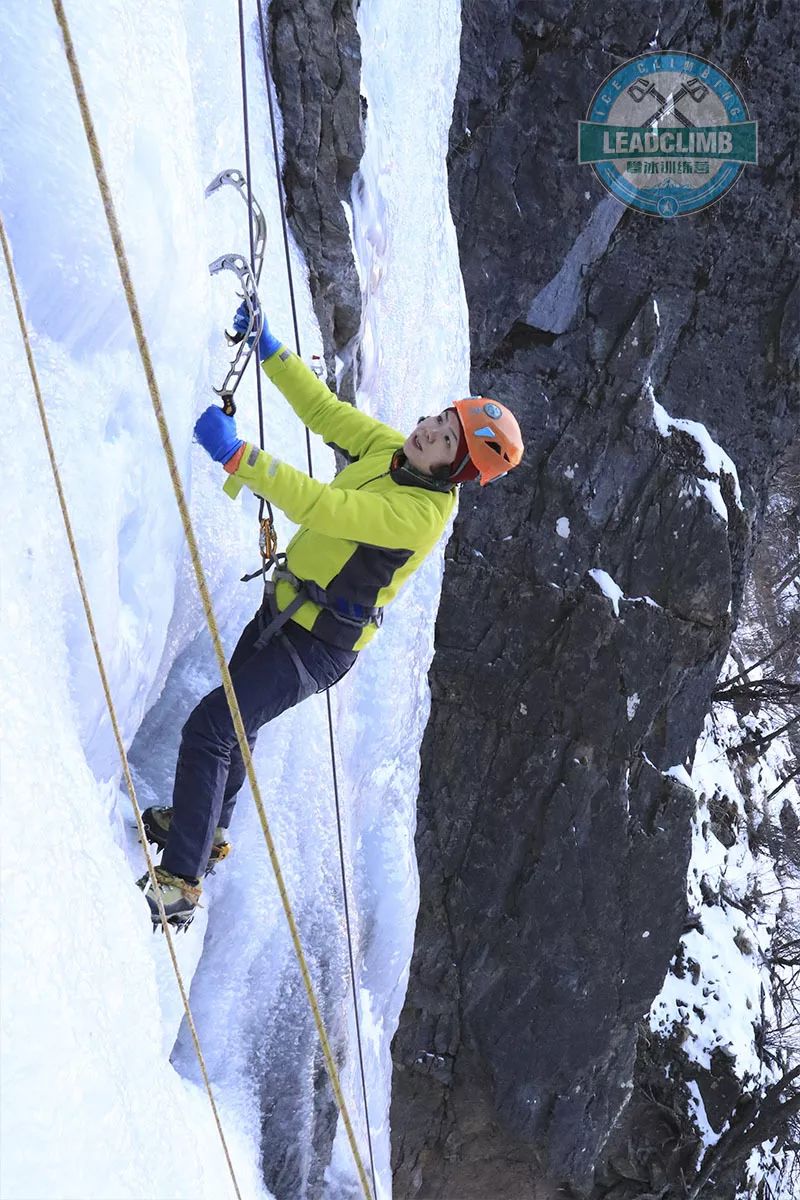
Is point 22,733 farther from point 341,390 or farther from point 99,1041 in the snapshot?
point 341,390

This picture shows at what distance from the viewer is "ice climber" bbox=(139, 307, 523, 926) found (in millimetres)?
2379

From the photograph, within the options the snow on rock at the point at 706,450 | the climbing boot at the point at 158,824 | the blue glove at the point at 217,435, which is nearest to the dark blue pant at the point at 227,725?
the climbing boot at the point at 158,824

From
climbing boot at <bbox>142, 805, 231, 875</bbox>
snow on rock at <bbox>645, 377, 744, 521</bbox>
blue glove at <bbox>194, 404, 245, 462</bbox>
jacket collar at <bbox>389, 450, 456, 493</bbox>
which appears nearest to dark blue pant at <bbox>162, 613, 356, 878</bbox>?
climbing boot at <bbox>142, 805, 231, 875</bbox>

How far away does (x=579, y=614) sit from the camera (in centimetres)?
795

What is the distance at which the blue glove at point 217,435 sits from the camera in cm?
217

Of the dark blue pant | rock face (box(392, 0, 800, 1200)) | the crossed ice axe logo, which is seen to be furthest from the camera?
rock face (box(392, 0, 800, 1200))

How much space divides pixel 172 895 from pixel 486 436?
1.45 metres

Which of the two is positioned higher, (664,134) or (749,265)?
(664,134)

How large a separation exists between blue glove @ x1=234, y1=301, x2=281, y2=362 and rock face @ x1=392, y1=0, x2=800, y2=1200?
17.4 feet

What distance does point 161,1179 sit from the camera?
1966mm

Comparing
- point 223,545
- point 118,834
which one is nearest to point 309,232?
point 223,545

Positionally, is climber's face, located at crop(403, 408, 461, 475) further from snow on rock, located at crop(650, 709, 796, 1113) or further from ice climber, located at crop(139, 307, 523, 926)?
snow on rock, located at crop(650, 709, 796, 1113)

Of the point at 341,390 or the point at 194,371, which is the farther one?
the point at 341,390

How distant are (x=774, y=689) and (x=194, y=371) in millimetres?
10899
